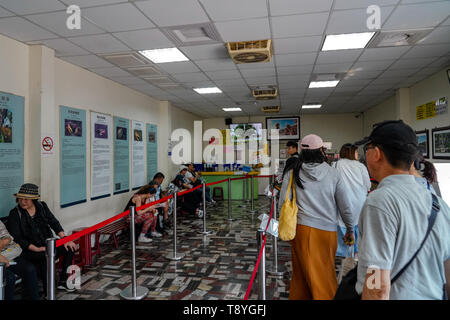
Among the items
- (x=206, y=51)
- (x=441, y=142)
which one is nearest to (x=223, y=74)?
(x=206, y=51)

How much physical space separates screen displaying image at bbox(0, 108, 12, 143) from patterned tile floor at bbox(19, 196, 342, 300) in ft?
6.12

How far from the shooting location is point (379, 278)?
89 cm

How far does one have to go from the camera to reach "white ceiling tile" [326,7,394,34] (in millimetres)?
2797

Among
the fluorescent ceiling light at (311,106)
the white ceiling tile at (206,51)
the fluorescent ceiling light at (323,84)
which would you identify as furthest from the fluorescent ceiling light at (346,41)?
the fluorescent ceiling light at (311,106)

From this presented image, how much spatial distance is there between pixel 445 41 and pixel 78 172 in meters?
5.58

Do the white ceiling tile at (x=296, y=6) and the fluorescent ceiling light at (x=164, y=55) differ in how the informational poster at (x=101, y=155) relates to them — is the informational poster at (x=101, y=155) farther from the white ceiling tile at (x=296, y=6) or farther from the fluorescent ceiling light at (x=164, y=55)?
the white ceiling tile at (x=296, y=6)

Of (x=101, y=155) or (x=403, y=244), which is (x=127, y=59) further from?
(x=403, y=244)

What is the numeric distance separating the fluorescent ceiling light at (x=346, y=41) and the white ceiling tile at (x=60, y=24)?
9.27ft

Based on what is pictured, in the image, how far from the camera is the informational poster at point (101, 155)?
4.68 metres

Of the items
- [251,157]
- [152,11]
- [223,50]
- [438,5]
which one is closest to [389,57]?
[438,5]

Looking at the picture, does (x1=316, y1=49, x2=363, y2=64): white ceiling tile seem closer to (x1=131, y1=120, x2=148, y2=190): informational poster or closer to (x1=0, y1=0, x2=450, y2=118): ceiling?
(x1=0, y1=0, x2=450, y2=118): ceiling

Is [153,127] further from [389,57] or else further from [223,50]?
[389,57]

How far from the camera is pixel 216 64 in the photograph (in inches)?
172
